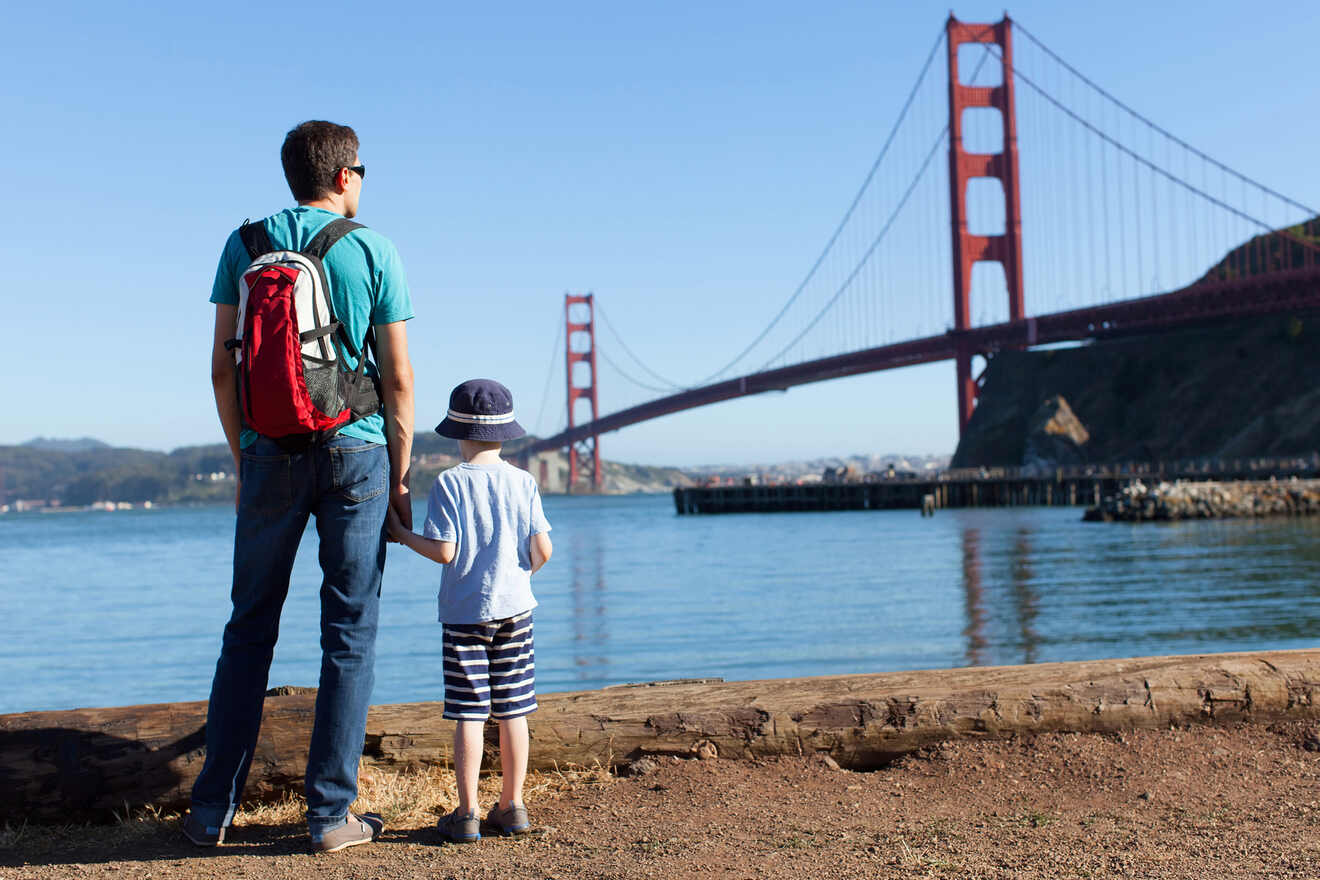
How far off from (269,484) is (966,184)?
167 feet

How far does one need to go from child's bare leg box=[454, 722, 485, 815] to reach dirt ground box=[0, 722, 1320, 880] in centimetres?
9

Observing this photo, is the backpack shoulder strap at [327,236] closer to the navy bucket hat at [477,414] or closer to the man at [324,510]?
the man at [324,510]

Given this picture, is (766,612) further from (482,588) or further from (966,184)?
(966,184)

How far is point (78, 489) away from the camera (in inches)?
5098

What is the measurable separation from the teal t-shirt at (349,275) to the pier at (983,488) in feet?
126

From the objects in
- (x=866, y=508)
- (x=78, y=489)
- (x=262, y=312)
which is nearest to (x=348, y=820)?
(x=262, y=312)

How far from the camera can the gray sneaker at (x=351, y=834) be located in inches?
107

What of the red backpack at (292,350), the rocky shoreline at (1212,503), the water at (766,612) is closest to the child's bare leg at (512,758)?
the red backpack at (292,350)

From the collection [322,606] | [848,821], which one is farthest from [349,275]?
[848,821]

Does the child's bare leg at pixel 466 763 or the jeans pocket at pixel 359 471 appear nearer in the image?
the jeans pocket at pixel 359 471

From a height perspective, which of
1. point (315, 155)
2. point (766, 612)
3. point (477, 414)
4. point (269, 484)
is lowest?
point (766, 612)

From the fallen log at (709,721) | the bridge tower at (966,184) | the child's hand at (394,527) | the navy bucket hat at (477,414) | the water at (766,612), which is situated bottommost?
the water at (766,612)

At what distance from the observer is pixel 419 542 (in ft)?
9.23

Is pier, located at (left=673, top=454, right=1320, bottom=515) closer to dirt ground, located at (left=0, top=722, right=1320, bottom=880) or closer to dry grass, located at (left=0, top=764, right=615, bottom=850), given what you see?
dirt ground, located at (left=0, top=722, right=1320, bottom=880)
